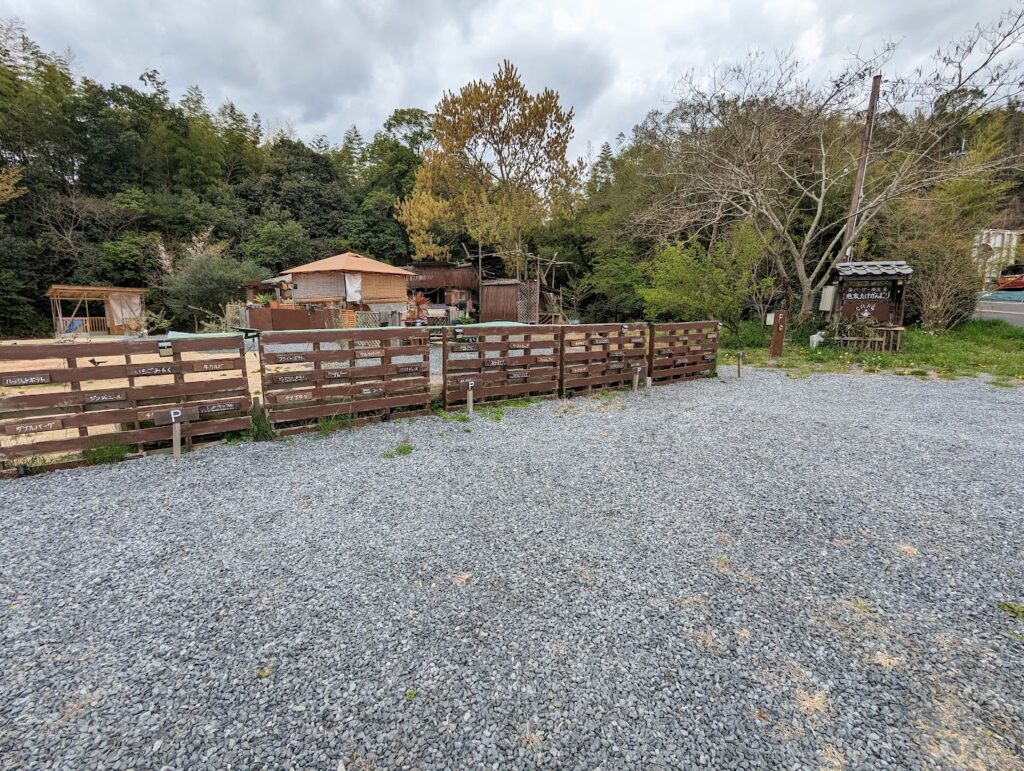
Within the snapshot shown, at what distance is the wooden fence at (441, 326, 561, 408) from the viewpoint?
17.9ft

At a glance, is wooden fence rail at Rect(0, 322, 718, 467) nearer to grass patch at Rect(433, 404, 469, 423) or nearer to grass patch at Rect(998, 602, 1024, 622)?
grass patch at Rect(433, 404, 469, 423)

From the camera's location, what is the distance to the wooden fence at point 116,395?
11.3 ft

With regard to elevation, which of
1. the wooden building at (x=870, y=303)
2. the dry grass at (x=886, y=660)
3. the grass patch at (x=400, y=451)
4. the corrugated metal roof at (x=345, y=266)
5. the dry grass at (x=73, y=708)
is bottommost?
the dry grass at (x=886, y=660)

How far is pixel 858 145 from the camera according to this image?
1191cm

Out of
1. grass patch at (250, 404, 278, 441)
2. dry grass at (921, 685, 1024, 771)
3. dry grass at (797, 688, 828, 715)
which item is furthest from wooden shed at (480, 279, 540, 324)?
dry grass at (921, 685, 1024, 771)

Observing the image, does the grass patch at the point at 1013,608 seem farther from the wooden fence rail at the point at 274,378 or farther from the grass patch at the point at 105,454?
the grass patch at the point at 105,454

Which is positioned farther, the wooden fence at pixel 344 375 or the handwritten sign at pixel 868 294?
the handwritten sign at pixel 868 294

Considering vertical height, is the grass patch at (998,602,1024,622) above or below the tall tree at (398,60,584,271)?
below

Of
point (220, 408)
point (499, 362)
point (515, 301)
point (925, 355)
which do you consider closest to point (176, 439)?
point (220, 408)

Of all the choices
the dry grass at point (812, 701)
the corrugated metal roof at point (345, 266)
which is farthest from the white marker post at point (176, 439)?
the corrugated metal roof at point (345, 266)

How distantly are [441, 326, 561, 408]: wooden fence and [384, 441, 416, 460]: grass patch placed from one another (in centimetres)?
121

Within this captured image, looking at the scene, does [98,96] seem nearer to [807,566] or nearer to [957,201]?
[807,566]

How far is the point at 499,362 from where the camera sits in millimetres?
5719

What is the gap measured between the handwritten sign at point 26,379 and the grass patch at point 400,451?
9.07 feet
